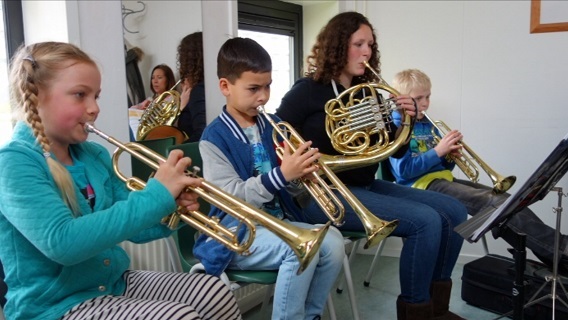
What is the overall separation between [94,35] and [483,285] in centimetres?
178

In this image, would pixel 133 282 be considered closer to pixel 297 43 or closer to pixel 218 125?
pixel 218 125

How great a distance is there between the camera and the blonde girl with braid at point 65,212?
2.97ft

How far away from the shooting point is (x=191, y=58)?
6.02ft

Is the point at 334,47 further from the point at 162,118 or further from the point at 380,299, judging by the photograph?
the point at 380,299

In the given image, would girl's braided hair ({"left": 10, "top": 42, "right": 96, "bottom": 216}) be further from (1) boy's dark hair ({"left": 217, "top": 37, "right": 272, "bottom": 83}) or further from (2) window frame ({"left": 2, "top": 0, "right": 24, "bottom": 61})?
(2) window frame ({"left": 2, "top": 0, "right": 24, "bottom": 61})

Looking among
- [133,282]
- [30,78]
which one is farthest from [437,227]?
[30,78]

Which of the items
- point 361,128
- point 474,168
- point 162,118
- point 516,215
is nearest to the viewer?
point 361,128

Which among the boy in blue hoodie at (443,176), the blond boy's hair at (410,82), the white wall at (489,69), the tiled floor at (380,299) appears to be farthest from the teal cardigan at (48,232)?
the white wall at (489,69)

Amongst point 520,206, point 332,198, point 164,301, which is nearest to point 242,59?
point 332,198

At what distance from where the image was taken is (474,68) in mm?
2633

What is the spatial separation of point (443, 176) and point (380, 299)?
2.07ft

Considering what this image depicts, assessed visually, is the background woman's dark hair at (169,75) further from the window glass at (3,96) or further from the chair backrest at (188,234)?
the window glass at (3,96)

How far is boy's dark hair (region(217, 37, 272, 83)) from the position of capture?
1389mm

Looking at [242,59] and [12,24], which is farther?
[12,24]
